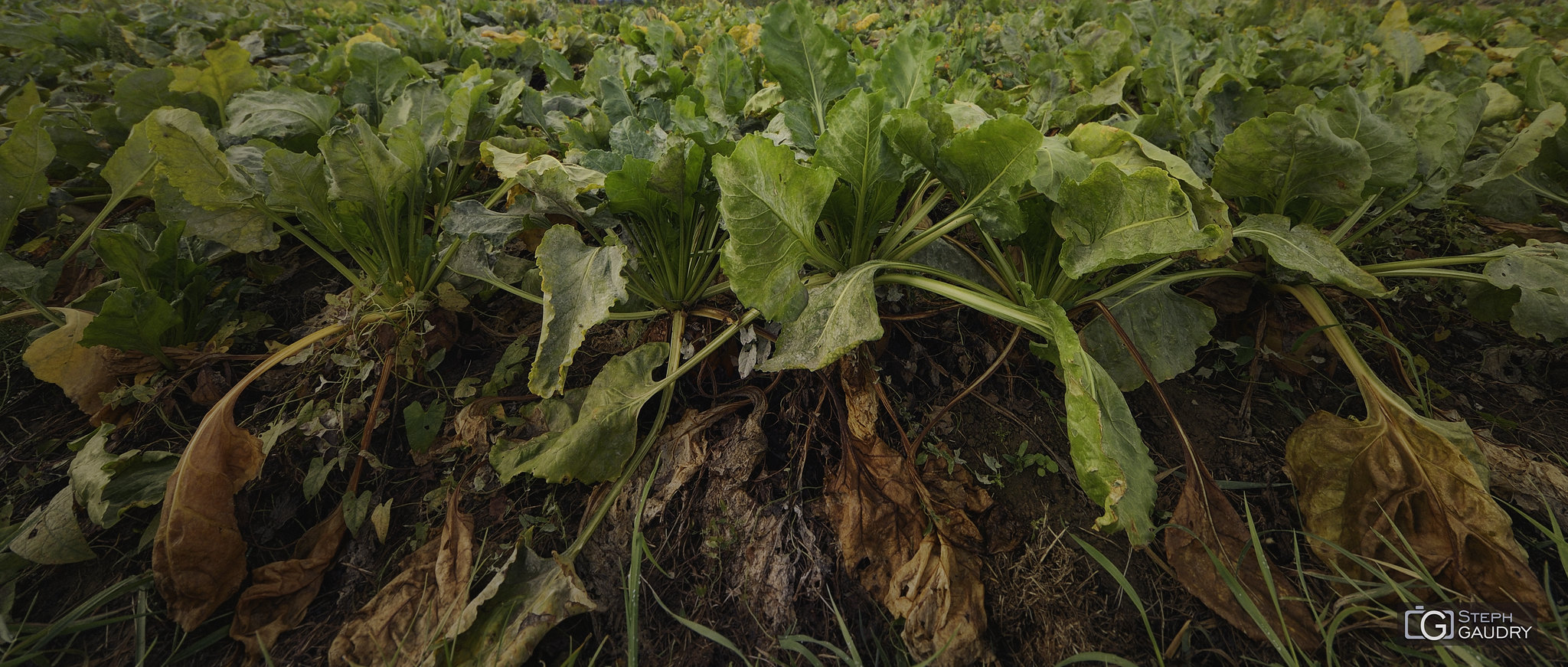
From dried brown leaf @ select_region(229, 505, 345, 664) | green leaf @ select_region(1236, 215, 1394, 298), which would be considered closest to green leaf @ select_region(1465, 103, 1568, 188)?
green leaf @ select_region(1236, 215, 1394, 298)

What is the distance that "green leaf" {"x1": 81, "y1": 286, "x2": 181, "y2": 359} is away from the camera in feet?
4.35

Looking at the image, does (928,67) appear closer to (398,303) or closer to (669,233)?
(669,233)

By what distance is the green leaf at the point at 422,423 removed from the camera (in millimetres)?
1460

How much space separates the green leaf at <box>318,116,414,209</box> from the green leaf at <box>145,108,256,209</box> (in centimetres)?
27

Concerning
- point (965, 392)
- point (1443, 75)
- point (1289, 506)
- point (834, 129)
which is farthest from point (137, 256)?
point (1443, 75)

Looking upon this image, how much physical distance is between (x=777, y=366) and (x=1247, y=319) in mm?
1383

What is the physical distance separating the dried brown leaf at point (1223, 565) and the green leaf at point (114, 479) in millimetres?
2166

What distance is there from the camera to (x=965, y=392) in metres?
1.46

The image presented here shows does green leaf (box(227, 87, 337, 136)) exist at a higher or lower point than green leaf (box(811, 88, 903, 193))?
lower

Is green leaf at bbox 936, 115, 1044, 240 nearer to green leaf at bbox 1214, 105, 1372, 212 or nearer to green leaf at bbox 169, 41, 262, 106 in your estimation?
green leaf at bbox 1214, 105, 1372, 212

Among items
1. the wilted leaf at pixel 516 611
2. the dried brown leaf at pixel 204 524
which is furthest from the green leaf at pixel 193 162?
the wilted leaf at pixel 516 611

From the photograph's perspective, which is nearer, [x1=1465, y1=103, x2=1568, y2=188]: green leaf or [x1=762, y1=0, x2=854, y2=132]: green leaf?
[x1=1465, y1=103, x2=1568, y2=188]: green leaf

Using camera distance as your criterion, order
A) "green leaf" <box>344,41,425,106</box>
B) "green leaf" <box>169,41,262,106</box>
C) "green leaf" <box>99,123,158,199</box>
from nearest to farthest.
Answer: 1. "green leaf" <box>99,123,158,199</box>
2. "green leaf" <box>169,41,262,106</box>
3. "green leaf" <box>344,41,425,106</box>

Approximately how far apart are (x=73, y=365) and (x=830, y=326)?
1.91m
